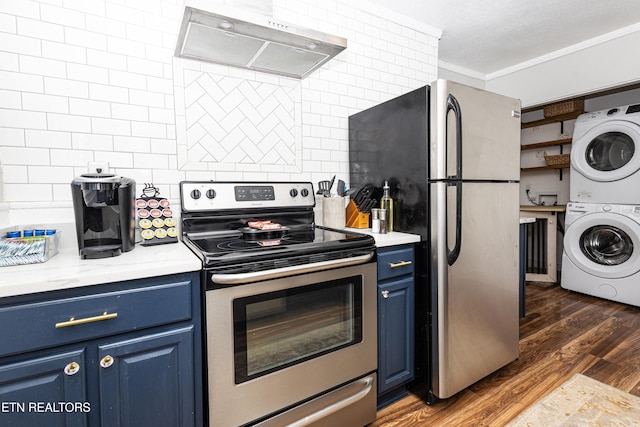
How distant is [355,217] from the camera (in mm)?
2033

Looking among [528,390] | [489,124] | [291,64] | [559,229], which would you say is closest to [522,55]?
[559,229]

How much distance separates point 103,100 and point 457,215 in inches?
72.3

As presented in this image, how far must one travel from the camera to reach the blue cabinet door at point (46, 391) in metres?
0.89

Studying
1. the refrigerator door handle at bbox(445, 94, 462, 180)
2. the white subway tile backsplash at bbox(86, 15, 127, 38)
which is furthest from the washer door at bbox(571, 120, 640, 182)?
the white subway tile backsplash at bbox(86, 15, 127, 38)

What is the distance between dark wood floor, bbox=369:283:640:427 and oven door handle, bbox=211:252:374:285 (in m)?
0.85

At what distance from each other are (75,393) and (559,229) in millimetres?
4875

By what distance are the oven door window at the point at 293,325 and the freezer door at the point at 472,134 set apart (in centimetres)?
76

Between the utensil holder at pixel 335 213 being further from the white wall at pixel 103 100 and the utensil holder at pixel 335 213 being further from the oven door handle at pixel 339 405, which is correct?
the oven door handle at pixel 339 405

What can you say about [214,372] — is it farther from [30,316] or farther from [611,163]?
[611,163]

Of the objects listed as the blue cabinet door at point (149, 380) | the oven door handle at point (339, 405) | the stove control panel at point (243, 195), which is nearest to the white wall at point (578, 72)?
the stove control panel at point (243, 195)

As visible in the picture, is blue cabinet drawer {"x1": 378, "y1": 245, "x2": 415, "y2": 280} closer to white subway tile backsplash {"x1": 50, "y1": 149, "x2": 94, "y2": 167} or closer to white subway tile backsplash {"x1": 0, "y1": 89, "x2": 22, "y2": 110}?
white subway tile backsplash {"x1": 50, "y1": 149, "x2": 94, "y2": 167}

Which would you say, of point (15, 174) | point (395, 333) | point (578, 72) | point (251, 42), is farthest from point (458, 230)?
point (578, 72)

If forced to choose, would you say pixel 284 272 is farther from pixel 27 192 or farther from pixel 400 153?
pixel 27 192

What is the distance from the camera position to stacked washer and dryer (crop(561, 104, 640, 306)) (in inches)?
116
